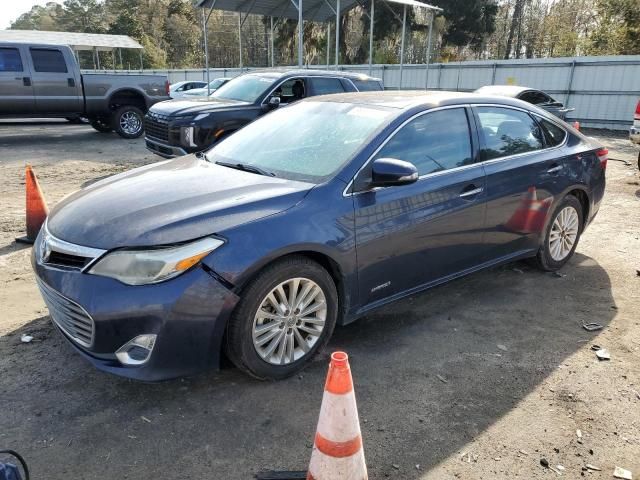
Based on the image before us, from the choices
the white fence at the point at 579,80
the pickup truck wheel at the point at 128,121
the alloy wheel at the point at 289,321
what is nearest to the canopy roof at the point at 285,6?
the white fence at the point at 579,80

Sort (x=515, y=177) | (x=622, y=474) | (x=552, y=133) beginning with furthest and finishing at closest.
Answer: (x=552, y=133) → (x=515, y=177) → (x=622, y=474)

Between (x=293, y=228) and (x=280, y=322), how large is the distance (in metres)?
0.55

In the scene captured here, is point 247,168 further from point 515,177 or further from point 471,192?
point 515,177

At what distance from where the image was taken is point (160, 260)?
8.61 ft

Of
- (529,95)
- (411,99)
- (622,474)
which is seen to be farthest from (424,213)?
(529,95)

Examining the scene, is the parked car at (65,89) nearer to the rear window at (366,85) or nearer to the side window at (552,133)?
the rear window at (366,85)

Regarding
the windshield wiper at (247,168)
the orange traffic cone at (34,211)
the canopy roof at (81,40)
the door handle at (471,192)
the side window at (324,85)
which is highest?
the canopy roof at (81,40)

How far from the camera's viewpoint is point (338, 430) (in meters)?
2.04

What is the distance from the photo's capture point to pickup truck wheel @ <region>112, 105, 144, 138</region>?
13078mm

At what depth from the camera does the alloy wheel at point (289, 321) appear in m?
2.93

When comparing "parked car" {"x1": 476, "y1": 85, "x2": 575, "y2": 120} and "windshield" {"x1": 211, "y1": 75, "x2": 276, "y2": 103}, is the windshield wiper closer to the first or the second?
"windshield" {"x1": 211, "y1": 75, "x2": 276, "y2": 103}

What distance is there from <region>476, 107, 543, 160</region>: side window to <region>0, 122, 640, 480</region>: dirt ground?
3.97 ft

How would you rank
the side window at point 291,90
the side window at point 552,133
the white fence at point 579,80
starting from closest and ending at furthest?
the side window at point 552,133
the side window at point 291,90
the white fence at point 579,80

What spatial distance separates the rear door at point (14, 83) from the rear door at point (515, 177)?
1126cm
